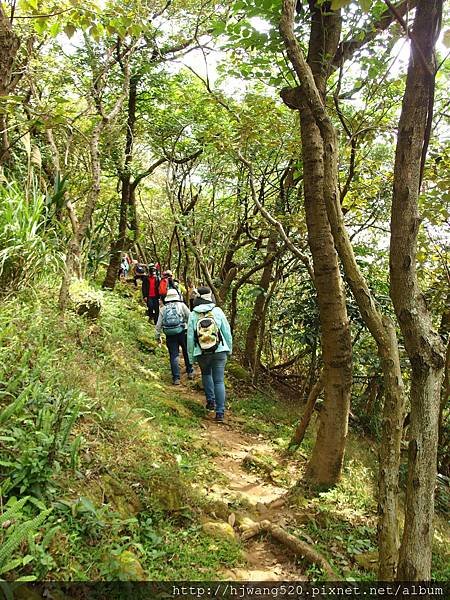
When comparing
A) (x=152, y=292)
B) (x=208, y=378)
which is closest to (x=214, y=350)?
(x=208, y=378)

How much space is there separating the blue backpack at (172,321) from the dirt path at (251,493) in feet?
5.68

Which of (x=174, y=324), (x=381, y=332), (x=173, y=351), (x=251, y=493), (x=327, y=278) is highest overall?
(x=327, y=278)

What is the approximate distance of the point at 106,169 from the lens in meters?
10.1

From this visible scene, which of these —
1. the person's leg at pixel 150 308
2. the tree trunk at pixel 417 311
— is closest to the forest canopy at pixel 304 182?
the tree trunk at pixel 417 311

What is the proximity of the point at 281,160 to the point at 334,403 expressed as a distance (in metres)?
7.31

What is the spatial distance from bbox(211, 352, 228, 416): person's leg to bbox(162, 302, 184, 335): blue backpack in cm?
141

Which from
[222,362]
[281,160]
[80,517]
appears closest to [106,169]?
[281,160]

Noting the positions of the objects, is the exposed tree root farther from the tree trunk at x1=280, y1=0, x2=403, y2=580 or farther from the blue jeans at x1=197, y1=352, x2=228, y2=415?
the blue jeans at x1=197, y1=352, x2=228, y2=415

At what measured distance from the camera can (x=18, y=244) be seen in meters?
4.71

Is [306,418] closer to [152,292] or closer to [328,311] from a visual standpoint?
[328,311]

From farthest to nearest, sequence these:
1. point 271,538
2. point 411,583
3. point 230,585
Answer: point 271,538, point 230,585, point 411,583

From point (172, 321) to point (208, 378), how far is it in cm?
141

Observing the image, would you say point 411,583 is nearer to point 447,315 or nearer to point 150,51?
point 447,315

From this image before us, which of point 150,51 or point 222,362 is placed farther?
point 150,51
